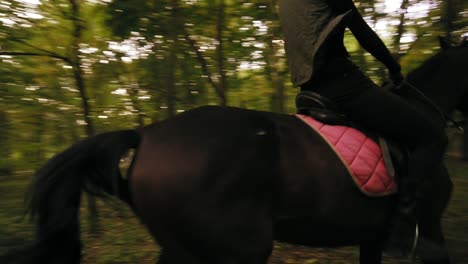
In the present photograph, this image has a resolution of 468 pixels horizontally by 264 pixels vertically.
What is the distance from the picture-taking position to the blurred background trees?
6492 mm

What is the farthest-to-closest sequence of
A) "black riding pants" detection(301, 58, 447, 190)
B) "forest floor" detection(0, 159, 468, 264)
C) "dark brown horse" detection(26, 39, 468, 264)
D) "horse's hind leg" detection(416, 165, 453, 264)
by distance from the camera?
"forest floor" detection(0, 159, 468, 264) < "horse's hind leg" detection(416, 165, 453, 264) < "black riding pants" detection(301, 58, 447, 190) < "dark brown horse" detection(26, 39, 468, 264)

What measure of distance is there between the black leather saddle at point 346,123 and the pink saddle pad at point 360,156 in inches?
1.3

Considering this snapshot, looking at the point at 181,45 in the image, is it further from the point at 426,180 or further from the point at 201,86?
the point at 426,180

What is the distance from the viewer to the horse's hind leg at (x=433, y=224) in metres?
3.00

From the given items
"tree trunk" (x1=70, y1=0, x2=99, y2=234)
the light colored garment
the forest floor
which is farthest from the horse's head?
"tree trunk" (x1=70, y1=0, x2=99, y2=234)

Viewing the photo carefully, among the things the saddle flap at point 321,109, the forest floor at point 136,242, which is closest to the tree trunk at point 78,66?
the forest floor at point 136,242

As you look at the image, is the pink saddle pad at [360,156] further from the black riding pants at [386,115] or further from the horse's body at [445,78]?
the horse's body at [445,78]

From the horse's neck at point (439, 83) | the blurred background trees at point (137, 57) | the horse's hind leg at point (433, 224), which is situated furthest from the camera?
the blurred background trees at point (137, 57)

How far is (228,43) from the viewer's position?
24.6ft

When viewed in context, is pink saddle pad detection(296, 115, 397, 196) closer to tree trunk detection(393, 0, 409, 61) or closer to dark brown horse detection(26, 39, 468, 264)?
dark brown horse detection(26, 39, 468, 264)

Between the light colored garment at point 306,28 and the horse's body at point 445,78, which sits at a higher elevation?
the light colored garment at point 306,28

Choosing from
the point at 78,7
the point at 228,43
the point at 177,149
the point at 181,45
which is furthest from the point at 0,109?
the point at 177,149

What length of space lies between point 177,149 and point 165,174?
0.51 ft

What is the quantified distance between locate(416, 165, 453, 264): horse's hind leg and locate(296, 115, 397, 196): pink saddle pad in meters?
0.38
